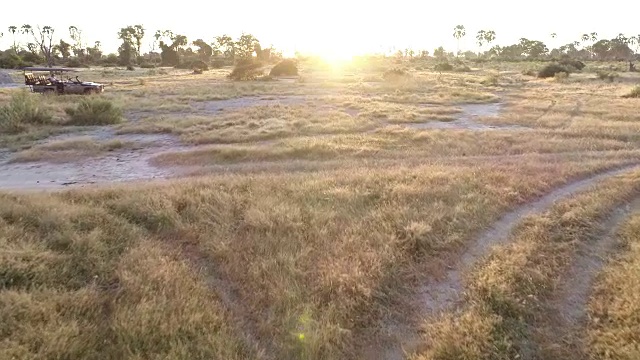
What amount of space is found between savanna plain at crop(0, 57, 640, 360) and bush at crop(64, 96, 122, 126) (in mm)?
7508

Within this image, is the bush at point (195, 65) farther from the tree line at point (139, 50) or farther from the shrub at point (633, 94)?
the shrub at point (633, 94)

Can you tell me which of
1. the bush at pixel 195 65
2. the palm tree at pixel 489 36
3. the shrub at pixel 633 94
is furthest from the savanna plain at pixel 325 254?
the palm tree at pixel 489 36

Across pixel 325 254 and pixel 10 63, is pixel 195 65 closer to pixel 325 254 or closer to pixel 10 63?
pixel 10 63

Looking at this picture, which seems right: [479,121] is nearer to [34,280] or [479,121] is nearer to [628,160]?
[628,160]

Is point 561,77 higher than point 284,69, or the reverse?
point 284,69

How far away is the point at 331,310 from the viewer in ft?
19.7

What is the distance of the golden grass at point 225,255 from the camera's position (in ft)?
17.7

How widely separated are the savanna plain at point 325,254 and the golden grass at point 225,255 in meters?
0.03

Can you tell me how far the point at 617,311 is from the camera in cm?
588

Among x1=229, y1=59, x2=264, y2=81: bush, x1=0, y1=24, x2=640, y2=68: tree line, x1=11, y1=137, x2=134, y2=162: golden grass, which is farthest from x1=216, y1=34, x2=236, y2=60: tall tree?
x1=11, y1=137, x2=134, y2=162: golden grass

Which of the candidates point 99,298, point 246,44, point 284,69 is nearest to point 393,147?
point 99,298

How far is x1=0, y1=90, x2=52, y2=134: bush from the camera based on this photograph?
20891 millimetres

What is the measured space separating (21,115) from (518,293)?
2425cm

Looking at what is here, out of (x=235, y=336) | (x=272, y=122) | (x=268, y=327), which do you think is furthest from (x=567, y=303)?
(x=272, y=122)
